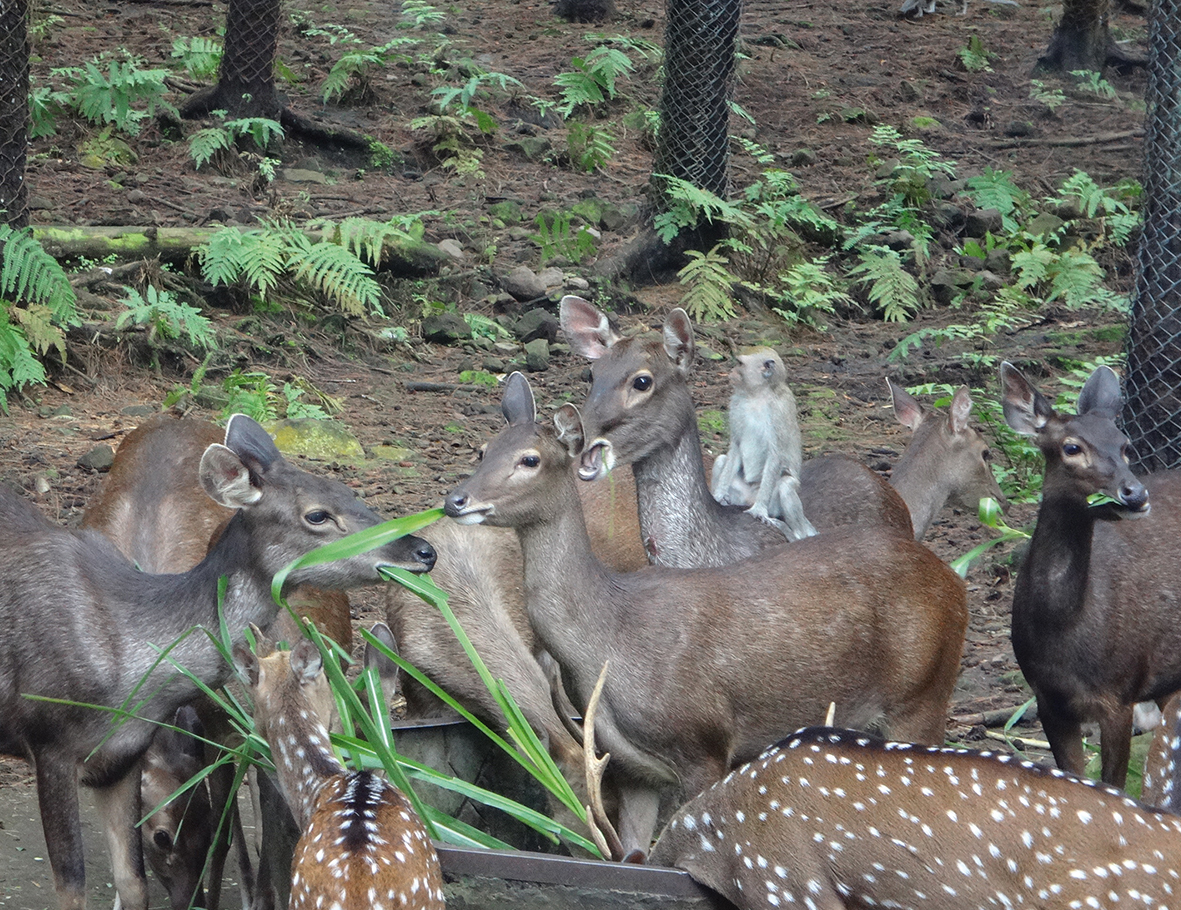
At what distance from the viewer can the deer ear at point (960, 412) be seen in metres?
8.06

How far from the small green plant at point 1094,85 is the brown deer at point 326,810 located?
1746 cm

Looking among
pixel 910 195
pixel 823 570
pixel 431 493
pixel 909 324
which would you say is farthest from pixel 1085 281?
pixel 823 570

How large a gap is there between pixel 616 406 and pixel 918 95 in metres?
14.3

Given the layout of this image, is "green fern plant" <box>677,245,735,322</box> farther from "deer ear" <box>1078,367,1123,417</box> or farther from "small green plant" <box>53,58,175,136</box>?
"deer ear" <box>1078,367,1123,417</box>

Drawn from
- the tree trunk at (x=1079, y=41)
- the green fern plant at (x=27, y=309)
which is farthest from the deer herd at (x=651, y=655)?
the tree trunk at (x=1079, y=41)

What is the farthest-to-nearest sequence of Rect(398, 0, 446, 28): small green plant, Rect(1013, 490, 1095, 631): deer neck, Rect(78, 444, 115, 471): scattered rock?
Rect(398, 0, 446, 28): small green plant, Rect(78, 444, 115, 471): scattered rock, Rect(1013, 490, 1095, 631): deer neck

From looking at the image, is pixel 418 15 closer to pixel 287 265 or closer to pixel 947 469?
pixel 287 265

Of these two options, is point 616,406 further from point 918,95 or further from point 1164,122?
point 918,95

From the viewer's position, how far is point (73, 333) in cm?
1058

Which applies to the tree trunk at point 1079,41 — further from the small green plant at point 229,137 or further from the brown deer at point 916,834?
the brown deer at point 916,834

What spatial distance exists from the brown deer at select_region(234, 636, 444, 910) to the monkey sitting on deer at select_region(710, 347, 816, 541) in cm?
271

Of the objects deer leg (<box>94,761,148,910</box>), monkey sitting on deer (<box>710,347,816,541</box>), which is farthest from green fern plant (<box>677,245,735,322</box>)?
deer leg (<box>94,761,148,910</box>)

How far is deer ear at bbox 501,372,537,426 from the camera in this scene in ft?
18.4

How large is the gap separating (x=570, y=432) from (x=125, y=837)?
7.15 feet
